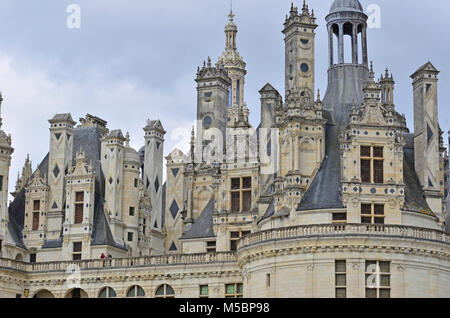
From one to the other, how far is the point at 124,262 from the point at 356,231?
43.6 ft

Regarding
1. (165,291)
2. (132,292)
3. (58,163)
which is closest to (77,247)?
(132,292)

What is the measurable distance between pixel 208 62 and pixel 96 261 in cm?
1237

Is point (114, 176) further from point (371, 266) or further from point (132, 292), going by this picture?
point (371, 266)

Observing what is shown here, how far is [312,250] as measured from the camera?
49.8m

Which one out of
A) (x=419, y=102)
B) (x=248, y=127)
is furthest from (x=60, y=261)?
(x=419, y=102)

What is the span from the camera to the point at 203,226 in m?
58.2

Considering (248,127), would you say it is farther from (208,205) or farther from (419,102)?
(419,102)

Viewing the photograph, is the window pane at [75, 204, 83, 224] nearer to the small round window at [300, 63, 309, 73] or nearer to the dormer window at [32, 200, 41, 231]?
the dormer window at [32, 200, 41, 231]

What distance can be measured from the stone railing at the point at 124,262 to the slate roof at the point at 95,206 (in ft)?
5.50

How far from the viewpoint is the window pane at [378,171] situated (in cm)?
5169

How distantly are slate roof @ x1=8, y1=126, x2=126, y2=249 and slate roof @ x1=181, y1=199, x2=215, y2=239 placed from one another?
4151 millimetres

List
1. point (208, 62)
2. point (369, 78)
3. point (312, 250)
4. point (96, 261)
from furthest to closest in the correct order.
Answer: point (208, 62) < point (96, 261) < point (369, 78) < point (312, 250)

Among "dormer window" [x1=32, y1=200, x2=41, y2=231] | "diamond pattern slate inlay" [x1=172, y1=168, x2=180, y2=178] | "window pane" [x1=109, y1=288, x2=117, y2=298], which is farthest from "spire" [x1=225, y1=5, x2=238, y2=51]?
"window pane" [x1=109, y1=288, x2=117, y2=298]

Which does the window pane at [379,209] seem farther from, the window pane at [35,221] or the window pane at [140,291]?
the window pane at [35,221]
